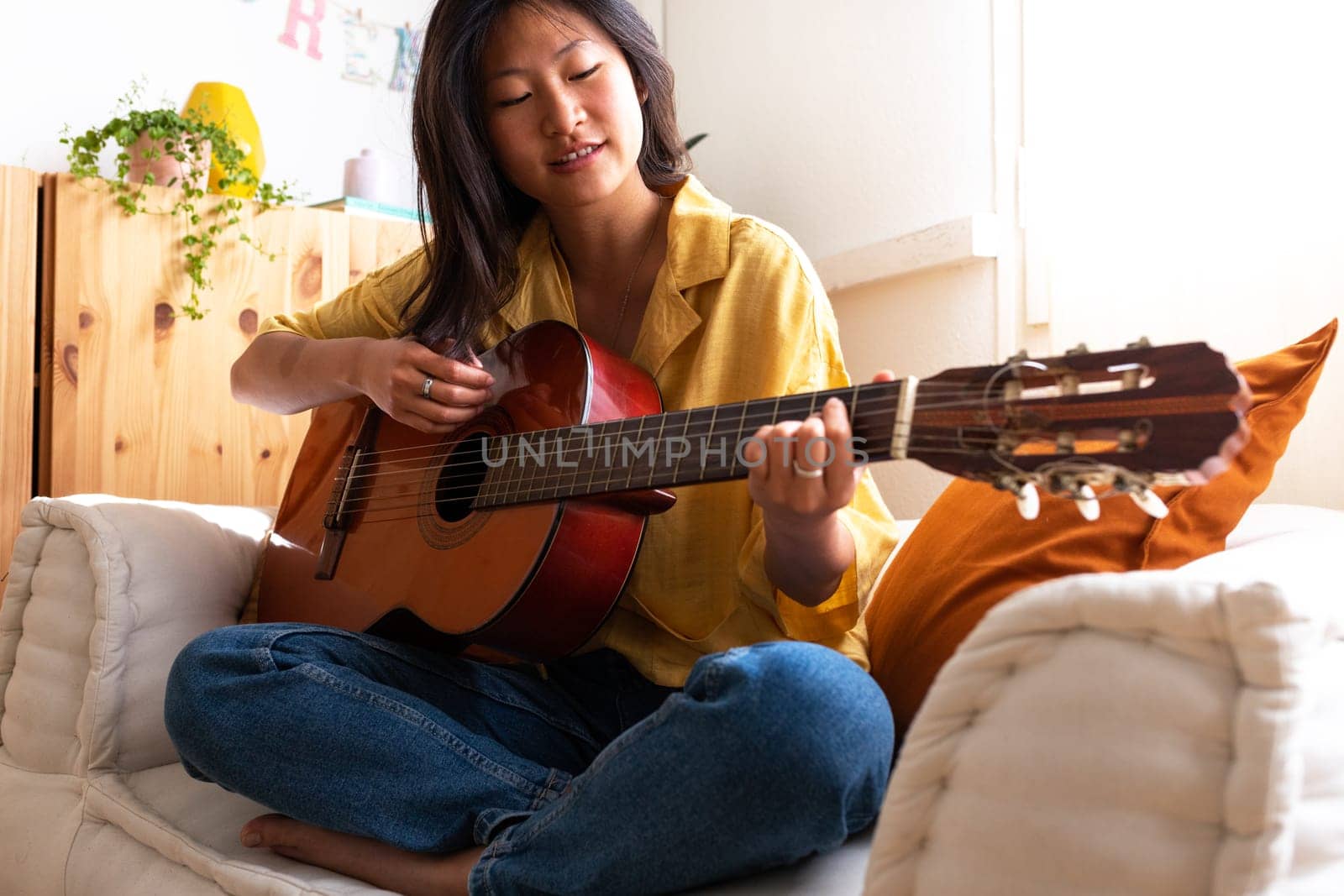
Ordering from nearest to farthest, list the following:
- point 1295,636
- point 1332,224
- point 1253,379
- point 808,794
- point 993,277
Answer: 1. point 1295,636
2. point 808,794
3. point 1253,379
4. point 1332,224
5. point 993,277

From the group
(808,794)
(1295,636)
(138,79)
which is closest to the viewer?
(1295,636)

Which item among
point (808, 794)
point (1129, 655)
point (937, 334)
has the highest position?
point (937, 334)

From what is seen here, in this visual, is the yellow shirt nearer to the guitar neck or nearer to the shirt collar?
the shirt collar

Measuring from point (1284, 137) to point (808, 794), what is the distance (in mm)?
1092

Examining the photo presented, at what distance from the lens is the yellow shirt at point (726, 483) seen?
42.4 inches

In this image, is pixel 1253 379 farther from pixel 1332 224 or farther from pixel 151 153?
pixel 151 153

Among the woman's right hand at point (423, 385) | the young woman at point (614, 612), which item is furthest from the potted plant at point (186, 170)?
the woman's right hand at point (423, 385)

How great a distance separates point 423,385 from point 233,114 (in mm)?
1270

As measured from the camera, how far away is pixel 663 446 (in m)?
0.98

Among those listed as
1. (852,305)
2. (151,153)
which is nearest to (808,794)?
(852,305)

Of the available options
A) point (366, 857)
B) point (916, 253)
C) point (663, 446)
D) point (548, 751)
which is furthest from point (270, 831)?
point (916, 253)

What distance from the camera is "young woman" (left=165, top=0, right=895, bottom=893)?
2.60ft

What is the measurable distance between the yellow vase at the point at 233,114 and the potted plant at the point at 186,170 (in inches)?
2.8

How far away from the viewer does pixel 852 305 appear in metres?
2.23
